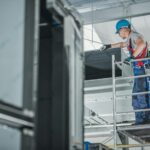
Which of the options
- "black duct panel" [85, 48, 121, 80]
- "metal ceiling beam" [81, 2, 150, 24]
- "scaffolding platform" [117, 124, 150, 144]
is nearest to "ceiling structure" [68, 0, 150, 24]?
"metal ceiling beam" [81, 2, 150, 24]

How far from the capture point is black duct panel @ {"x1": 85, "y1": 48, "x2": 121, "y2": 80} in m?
5.12

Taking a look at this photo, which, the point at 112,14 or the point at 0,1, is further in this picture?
the point at 112,14

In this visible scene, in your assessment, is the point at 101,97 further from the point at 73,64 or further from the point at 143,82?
the point at 73,64

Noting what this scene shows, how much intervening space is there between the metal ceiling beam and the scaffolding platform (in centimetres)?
203

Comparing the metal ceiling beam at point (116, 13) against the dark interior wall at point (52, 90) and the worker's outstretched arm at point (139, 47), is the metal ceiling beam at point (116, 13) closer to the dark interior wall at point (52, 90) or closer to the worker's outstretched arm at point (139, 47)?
the worker's outstretched arm at point (139, 47)

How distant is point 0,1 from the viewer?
8.23ft

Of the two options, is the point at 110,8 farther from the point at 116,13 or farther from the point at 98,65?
the point at 98,65

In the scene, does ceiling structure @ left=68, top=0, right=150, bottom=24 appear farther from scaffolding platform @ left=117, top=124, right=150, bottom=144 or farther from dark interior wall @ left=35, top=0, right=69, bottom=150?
dark interior wall @ left=35, top=0, right=69, bottom=150

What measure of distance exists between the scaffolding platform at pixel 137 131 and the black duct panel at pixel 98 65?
32.6 inches

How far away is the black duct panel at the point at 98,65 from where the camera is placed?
5.12 meters

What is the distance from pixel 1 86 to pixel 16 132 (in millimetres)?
336

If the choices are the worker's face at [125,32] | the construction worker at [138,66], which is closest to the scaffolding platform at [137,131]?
the construction worker at [138,66]

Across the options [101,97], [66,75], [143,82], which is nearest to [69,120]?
[66,75]

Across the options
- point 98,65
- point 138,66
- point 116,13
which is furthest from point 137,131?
point 116,13
